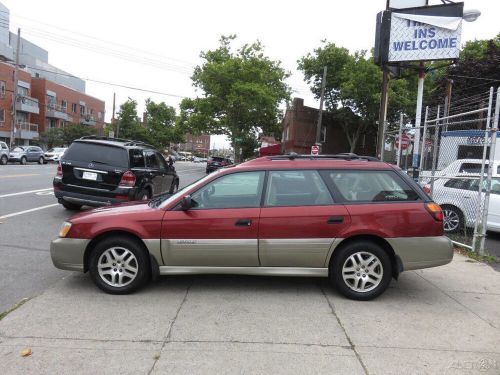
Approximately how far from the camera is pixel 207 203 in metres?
4.96

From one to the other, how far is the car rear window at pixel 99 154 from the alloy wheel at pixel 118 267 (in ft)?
15.0

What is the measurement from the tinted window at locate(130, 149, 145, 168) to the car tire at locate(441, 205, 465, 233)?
683cm

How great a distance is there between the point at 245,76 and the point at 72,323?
4131 centimetres

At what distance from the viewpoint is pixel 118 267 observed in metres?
4.84

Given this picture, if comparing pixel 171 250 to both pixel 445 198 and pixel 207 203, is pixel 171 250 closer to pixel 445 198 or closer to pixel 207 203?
pixel 207 203

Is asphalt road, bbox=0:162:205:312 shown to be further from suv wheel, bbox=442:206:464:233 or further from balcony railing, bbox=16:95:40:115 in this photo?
balcony railing, bbox=16:95:40:115

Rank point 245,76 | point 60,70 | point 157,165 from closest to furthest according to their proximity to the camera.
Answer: point 157,165 → point 245,76 → point 60,70


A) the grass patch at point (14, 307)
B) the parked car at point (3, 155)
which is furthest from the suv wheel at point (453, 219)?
the parked car at point (3, 155)

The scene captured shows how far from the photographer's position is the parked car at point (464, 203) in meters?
9.12

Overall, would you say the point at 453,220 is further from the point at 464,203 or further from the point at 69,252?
the point at 69,252

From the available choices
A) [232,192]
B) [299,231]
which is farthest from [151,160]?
[299,231]

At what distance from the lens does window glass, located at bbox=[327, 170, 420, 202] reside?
5.00 metres

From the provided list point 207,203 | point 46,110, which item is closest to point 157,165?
point 207,203

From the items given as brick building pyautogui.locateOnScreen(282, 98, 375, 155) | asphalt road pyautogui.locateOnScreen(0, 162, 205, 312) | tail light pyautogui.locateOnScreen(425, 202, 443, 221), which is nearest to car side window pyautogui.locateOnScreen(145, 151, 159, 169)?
asphalt road pyautogui.locateOnScreen(0, 162, 205, 312)
